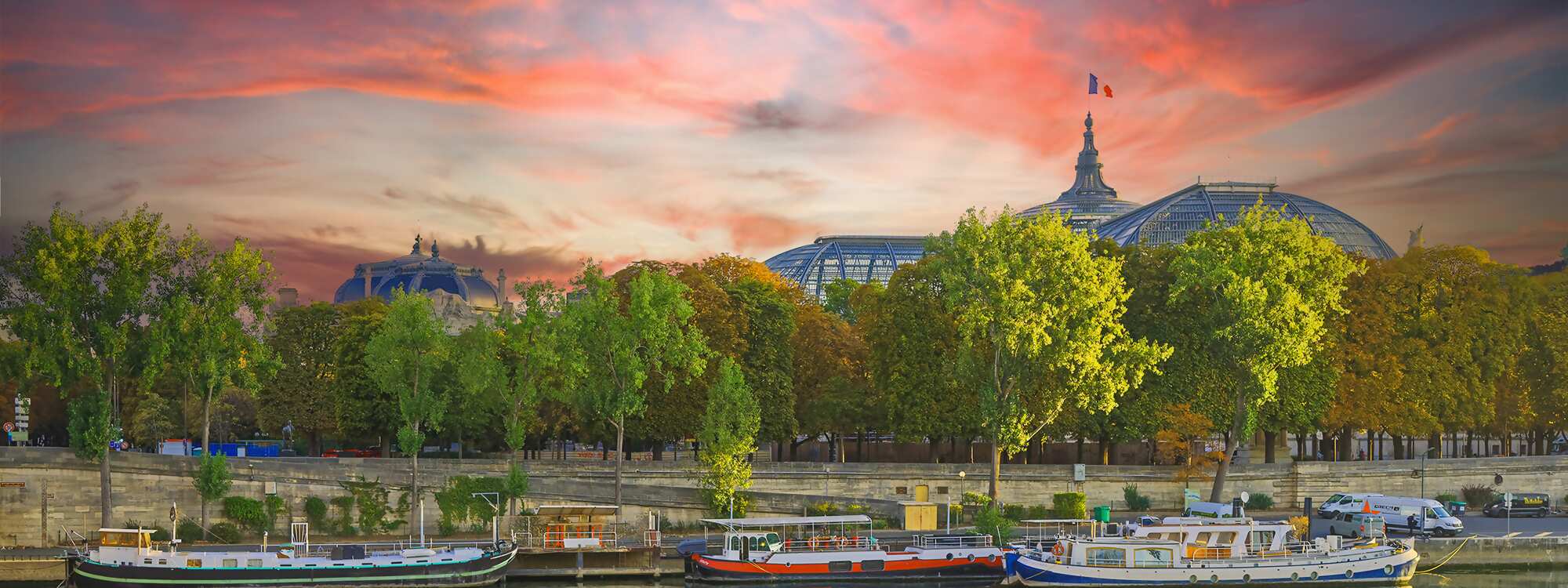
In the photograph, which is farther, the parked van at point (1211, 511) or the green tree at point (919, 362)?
the green tree at point (919, 362)

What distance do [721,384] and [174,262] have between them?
2572 centimetres

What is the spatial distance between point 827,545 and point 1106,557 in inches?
441

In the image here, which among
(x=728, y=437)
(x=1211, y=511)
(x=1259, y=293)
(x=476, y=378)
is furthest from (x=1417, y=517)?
(x=476, y=378)

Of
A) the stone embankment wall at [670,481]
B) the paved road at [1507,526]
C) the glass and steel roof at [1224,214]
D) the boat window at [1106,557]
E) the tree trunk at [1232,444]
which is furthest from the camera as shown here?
the glass and steel roof at [1224,214]

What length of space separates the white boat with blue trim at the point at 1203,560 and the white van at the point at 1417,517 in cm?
961

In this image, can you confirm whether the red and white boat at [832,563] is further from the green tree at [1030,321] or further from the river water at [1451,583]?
the green tree at [1030,321]

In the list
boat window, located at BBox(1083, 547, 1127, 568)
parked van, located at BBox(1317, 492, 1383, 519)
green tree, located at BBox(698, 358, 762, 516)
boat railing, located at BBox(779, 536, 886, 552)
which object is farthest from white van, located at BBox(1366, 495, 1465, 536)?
green tree, located at BBox(698, 358, 762, 516)

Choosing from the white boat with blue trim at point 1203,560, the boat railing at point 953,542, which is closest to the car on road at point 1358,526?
the white boat with blue trim at point 1203,560

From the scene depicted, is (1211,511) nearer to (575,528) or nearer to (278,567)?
(575,528)

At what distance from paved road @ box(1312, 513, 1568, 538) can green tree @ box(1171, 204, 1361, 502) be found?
8.24 m

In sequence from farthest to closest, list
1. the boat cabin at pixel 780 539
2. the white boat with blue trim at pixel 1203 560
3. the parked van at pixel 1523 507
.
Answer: the parked van at pixel 1523 507 < the boat cabin at pixel 780 539 < the white boat with blue trim at pixel 1203 560

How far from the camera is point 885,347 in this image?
90125 millimetres

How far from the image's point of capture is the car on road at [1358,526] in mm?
67812

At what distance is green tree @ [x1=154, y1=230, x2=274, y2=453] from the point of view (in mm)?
69750
